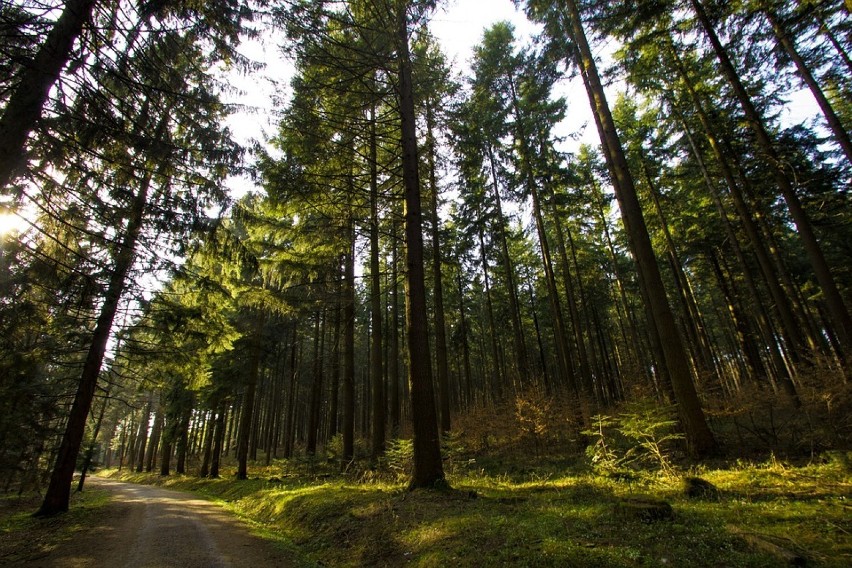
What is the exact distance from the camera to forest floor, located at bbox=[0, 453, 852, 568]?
377 centimetres

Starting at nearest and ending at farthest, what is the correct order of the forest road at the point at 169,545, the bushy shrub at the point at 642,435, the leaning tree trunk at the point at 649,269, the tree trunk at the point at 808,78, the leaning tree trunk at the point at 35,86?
the leaning tree trunk at the point at 35,86
the forest road at the point at 169,545
the bushy shrub at the point at 642,435
the leaning tree trunk at the point at 649,269
the tree trunk at the point at 808,78

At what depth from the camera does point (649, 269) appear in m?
8.73

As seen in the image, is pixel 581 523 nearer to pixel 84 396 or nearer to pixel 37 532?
pixel 37 532

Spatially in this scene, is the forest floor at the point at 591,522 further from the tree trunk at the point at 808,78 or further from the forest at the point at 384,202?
the tree trunk at the point at 808,78

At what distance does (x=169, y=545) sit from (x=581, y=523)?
7.67 m

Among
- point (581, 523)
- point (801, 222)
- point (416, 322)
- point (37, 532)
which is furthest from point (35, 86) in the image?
point (801, 222)

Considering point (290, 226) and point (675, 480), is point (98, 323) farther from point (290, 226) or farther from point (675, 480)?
point (675, 480)

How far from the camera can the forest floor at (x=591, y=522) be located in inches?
148

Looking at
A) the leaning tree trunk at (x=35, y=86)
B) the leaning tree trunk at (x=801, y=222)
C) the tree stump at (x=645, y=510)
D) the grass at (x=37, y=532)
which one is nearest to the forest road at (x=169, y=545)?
the grass at (x=37, y=532)

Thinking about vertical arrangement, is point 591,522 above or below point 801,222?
below

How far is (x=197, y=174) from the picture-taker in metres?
9.16

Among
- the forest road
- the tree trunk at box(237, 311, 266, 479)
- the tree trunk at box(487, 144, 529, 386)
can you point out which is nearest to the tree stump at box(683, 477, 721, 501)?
the forest road

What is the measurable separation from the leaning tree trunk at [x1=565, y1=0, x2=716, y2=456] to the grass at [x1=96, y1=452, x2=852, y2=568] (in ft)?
3.37

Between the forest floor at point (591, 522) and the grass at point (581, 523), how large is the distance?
0.02m
